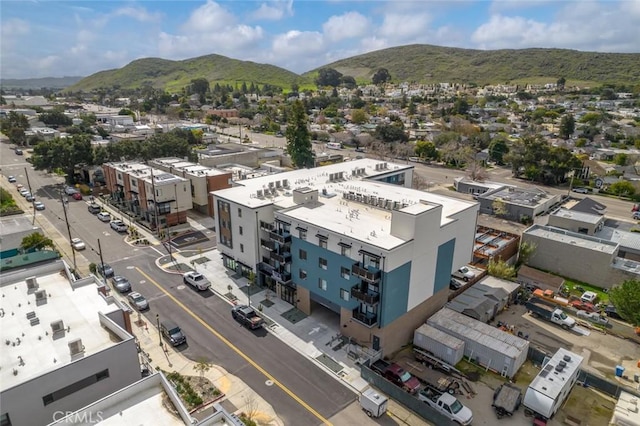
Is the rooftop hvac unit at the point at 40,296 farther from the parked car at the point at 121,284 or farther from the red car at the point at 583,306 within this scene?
the red car at the point at 583,306

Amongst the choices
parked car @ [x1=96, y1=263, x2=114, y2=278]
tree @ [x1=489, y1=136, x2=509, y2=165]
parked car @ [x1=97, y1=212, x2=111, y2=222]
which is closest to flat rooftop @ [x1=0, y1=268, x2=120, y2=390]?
parked car @ [x1=96, y1=263, x2=114, y2=278]

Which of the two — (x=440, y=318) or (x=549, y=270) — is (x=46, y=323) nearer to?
(x=440, y=318)

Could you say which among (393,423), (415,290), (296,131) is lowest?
(393,423)

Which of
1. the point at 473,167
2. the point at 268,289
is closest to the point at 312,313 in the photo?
the point at 268,289

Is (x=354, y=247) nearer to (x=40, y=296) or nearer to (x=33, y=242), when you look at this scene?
(x=40, y=296)

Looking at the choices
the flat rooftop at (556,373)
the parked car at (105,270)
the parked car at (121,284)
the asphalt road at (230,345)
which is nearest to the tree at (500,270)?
the flat rooftop at (556,373)

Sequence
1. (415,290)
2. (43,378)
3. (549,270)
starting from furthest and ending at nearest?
(549,270)
(415,290)
(43,378)

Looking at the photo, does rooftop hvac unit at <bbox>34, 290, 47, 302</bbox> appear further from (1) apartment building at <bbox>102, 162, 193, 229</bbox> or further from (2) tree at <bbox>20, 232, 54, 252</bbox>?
(1) apartment building at <bbox>102, 162, 193, 229</bbox>

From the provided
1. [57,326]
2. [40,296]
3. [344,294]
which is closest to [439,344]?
[344,294]
